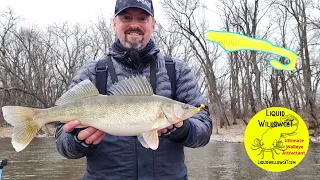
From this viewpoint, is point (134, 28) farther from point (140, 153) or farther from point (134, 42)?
point (140, 153)

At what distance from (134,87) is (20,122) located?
91cm

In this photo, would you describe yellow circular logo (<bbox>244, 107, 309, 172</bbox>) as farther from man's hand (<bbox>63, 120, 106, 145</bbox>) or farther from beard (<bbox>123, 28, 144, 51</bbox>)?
man's hand (<bbox>63, 120, 106, 145</bbox>)

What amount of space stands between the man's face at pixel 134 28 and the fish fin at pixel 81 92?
57cm

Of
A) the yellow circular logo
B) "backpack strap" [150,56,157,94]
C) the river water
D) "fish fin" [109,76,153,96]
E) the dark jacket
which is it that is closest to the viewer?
"fish fin" [109,76,153,96]

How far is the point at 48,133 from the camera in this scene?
32.0 metres

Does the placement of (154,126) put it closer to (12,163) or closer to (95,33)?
(12,163)

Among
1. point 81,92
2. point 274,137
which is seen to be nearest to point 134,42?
point 81,92

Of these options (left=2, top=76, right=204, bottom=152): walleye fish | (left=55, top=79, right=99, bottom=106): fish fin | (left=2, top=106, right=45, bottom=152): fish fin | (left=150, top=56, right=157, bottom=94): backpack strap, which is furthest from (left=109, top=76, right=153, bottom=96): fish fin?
(left=2, top=106, right=45, bottom=152): fish fin

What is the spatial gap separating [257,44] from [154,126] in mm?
7096

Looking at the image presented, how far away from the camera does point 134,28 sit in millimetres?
3092

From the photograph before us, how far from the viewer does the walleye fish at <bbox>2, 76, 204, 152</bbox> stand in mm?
2535

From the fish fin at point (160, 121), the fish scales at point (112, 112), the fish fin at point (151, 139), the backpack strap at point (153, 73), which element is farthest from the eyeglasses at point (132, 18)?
the fish fin at point (151, 139)

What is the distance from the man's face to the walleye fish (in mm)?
497

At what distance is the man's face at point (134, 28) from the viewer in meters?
3.09
